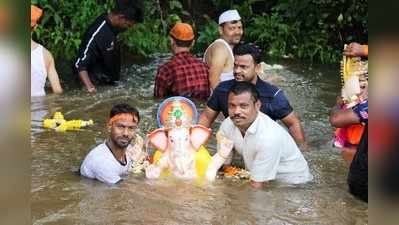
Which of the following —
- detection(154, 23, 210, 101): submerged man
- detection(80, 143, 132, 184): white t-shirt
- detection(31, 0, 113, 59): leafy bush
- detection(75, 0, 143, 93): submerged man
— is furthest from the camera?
detection(31, 0, 113, 59): leafy bush

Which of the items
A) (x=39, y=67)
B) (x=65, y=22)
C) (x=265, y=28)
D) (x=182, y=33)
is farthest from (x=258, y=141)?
(x=65, y=22)

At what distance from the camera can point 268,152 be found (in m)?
4.55

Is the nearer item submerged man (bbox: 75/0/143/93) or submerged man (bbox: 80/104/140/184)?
submerged man (bbox: 80/104/140/184)

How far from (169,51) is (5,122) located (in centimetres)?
1084

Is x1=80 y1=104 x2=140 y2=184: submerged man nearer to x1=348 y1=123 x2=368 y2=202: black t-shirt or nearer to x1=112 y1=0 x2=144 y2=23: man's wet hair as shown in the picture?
x1=348 y1=123 x2=368 y2=202: black t-shirt

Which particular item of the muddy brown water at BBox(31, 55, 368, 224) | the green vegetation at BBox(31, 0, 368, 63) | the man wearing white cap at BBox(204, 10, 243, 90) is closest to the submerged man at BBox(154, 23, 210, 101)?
the man wearing white cap at BBox(204, 10, 243, 90)

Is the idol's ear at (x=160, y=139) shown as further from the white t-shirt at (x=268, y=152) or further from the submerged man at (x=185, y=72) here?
the submerged man at (x=185, y=72)

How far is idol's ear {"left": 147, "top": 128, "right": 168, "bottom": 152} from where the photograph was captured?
15.7 feet

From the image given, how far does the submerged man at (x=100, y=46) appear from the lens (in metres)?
8.15

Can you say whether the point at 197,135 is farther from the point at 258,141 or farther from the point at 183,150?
the point at 258,141

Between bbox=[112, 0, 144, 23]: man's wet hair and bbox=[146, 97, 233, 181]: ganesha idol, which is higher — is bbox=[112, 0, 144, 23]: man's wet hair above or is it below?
above

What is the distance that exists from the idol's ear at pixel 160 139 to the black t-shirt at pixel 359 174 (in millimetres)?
1345

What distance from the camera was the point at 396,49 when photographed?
0.97 m

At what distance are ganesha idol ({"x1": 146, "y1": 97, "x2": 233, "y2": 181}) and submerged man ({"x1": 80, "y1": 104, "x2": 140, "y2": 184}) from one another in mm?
198
